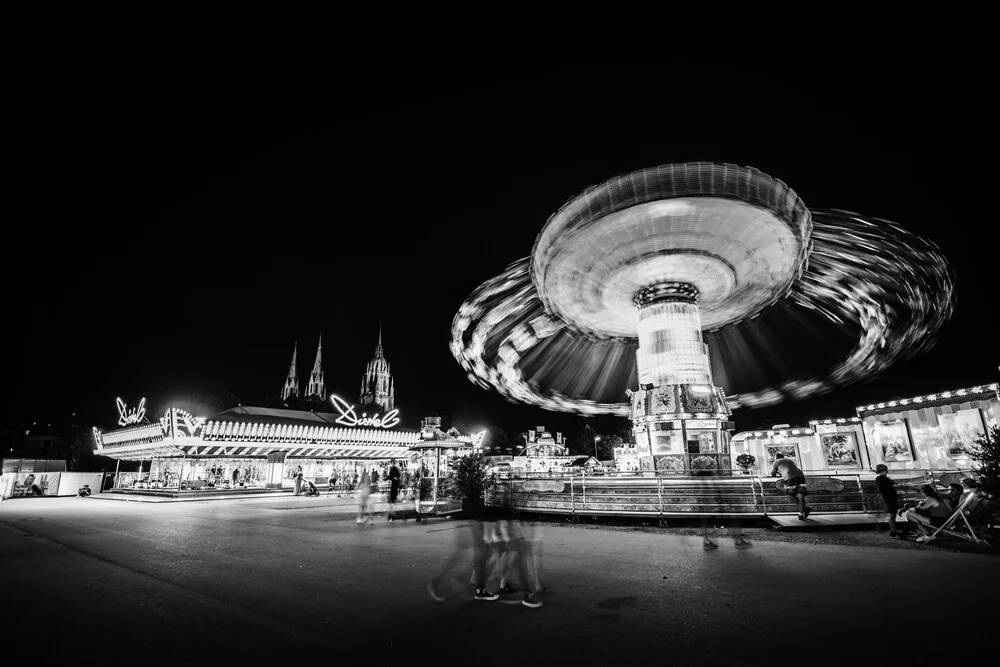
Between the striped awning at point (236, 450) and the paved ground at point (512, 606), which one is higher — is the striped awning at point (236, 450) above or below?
above

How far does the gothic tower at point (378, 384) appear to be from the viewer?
130 metres

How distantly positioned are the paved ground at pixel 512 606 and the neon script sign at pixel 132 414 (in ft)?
121

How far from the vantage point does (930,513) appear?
9461mm

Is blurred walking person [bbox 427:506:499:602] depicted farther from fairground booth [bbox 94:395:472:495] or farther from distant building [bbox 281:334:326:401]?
distant building [bbox 281:334:326:401]

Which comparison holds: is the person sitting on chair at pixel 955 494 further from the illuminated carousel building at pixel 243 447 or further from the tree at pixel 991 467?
the illuminated carousel building at pixel 243 447

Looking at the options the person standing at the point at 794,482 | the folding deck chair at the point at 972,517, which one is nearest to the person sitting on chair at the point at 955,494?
the folding deck chair at the point at 972,517

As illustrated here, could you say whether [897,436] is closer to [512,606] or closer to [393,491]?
[393,491]

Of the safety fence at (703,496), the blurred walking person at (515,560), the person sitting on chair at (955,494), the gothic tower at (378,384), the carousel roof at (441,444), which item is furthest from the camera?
the gothic tower at (378,384)

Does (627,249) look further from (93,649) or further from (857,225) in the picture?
(93,649)

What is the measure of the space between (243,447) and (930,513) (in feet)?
135

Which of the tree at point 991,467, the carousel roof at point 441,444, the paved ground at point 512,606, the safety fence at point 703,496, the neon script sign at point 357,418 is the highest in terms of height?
the neon script sign at point 357,418

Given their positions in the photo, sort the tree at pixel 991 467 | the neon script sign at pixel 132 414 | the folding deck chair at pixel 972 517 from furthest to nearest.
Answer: the neon script sign at pixel 132 414, the tree at pixel 991 467, the folding deck chair at pixel 972 517

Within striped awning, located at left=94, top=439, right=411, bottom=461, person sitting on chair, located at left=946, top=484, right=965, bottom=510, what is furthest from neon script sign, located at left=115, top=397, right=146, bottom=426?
person sitting on chair, located at left=946, top=484, right=965, bottom=510

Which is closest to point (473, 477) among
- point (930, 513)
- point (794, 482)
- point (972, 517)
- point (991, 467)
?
point (794, 482)
